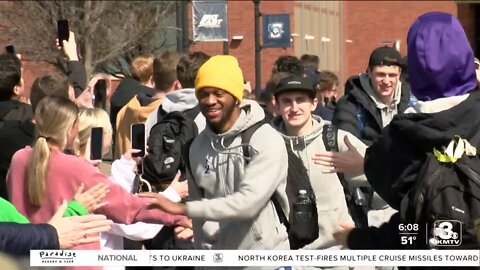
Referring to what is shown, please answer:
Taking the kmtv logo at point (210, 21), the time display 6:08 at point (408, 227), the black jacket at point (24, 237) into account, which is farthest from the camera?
the kmtv logo at point (210, 21)

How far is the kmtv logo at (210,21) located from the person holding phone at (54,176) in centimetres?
1178

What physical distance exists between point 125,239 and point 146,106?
167 cm

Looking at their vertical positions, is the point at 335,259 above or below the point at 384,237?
below

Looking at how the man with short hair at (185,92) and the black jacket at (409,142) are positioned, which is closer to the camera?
the black jacket at (409,142)

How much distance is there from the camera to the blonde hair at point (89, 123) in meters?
7.43

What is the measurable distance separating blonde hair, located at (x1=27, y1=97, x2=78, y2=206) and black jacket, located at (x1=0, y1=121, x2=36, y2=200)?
1285 mm

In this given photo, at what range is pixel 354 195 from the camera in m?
7.57

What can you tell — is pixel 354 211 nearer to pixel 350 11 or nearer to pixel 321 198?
pixel 321 198

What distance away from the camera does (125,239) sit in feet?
26.6

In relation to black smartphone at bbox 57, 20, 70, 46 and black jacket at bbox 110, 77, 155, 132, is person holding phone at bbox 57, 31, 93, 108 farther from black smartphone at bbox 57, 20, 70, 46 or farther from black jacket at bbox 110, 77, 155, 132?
black jacket at bbox 110, 77, 155, 132

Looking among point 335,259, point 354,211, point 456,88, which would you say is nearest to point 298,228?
point 335,259

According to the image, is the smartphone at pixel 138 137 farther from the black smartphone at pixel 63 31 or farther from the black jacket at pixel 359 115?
the black smartphone at pixel 63 31

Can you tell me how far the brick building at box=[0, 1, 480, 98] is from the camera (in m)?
51.2

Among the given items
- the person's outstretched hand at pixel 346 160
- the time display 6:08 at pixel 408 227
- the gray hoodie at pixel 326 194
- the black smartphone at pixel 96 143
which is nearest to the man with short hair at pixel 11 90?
the black smartphone at pixel 96 143
